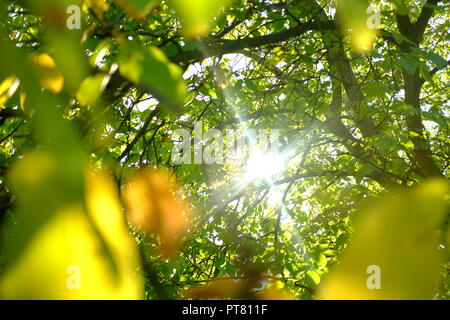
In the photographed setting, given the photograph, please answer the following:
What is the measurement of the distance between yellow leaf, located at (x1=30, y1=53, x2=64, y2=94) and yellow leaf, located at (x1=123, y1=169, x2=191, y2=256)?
1527 mm

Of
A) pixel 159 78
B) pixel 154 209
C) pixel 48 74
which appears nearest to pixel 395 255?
pixel 159 78

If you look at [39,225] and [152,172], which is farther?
[152,172]

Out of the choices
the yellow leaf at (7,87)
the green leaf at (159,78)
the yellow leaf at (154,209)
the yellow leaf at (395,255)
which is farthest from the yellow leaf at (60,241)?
the yellow leaf at (154,209)

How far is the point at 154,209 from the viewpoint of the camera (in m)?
2.21

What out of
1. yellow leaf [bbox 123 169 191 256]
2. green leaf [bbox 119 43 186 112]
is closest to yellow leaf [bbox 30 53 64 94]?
green leaf [bbox 119 43 186 112]

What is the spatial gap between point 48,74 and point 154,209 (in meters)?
1.70

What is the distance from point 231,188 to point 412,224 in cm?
469

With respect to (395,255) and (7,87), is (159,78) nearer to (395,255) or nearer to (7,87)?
(7,87)

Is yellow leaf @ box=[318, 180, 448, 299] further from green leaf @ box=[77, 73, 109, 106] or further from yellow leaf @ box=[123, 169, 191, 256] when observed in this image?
yellow leaf @ box=[123, 169, 191, 256]

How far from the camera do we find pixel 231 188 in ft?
17.7

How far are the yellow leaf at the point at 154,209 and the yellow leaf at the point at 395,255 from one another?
58.8 inches

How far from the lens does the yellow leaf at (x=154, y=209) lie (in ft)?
7.06
